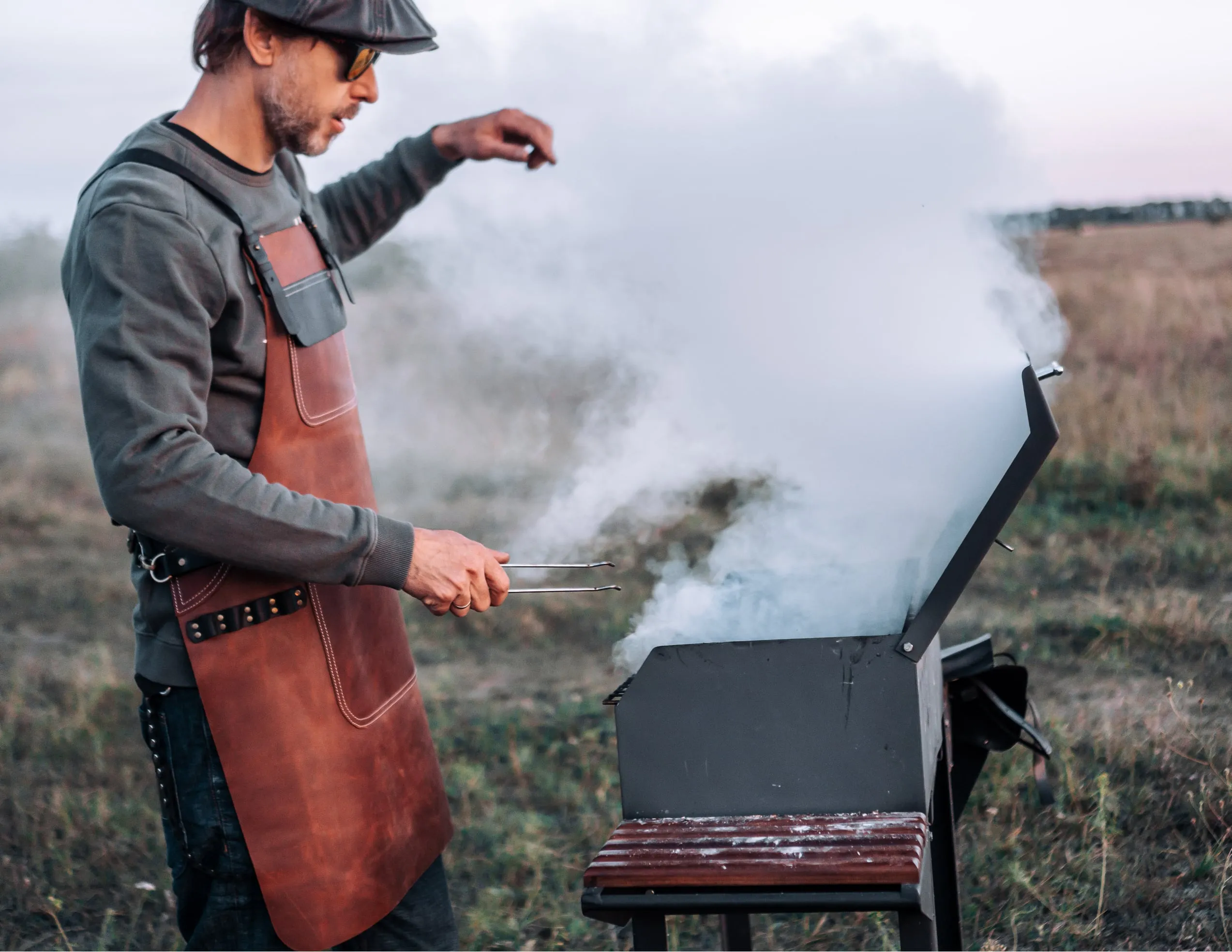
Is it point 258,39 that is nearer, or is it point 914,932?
point 914,932

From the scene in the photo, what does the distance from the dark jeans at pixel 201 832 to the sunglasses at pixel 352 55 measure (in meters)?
1.06

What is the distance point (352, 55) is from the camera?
1.95 metres

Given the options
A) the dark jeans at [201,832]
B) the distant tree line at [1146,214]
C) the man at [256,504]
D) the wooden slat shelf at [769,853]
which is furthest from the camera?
the distant tree line at [1146,214]

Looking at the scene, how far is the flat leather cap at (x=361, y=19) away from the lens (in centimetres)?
184

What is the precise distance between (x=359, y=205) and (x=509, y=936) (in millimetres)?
1943

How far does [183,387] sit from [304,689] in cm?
55

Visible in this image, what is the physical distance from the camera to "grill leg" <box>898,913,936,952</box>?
5.42 ft

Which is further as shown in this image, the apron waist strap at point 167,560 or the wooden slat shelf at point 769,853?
the apron waist strap at point 167,560

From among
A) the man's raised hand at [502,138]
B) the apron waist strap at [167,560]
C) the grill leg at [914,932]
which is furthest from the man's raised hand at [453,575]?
the man's raised hand at [502,138]

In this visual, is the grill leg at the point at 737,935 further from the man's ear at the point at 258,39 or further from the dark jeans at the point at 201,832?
the man's ear at the point at 258,39

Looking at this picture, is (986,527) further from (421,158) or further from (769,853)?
(421,158)

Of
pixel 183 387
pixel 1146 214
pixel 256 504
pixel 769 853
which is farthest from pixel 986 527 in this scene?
pixel 1146 214

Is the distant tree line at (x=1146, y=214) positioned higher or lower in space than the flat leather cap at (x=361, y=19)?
lower

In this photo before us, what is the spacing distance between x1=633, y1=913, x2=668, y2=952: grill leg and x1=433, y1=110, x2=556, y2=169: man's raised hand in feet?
5.03
